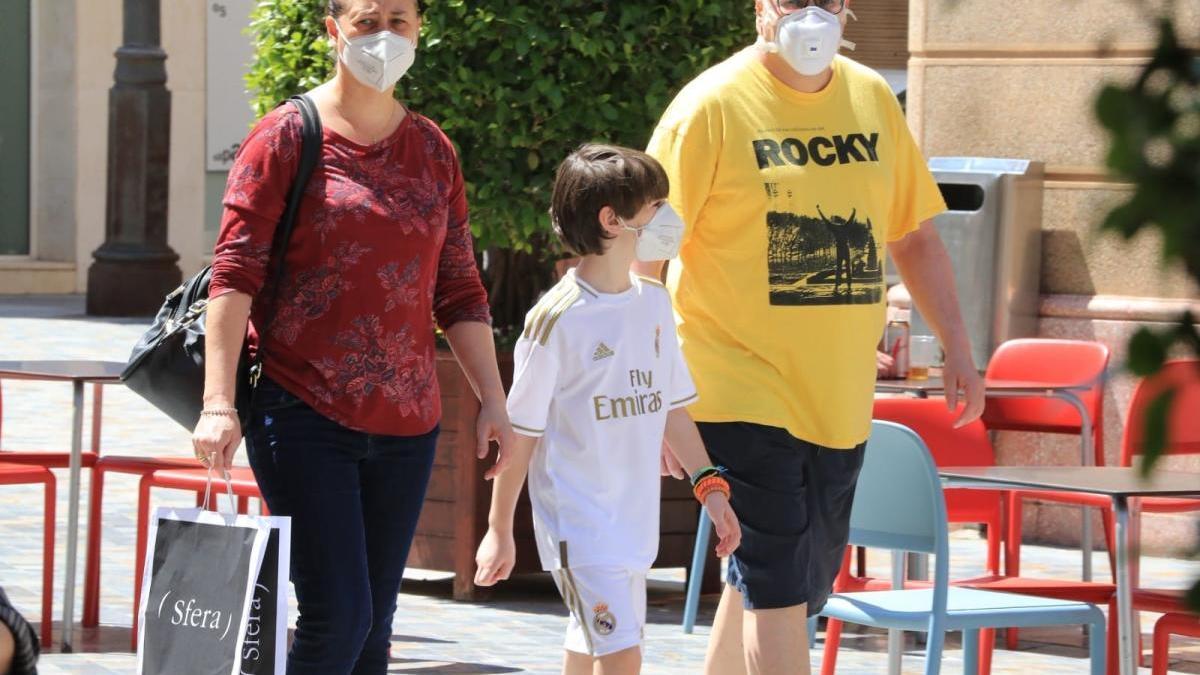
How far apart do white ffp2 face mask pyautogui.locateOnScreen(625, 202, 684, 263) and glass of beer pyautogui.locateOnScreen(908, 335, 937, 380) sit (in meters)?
3.17

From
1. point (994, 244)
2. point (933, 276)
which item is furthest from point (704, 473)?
point (994, 244)

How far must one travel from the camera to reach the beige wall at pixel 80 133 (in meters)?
23.2

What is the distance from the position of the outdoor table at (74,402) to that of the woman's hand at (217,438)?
2451 millimetres

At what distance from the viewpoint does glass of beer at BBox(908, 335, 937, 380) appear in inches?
284

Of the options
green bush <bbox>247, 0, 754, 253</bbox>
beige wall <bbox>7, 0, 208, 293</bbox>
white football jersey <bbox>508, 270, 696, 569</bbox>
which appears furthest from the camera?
beige wall <bbox>7, 0, 208, 293</bbox>

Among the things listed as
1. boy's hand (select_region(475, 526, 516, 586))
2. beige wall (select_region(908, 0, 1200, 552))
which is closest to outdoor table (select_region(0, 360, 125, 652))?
boy's hand (select_region(475, 526, 516, 586))

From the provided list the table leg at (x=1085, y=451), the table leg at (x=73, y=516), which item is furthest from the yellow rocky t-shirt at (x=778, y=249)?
the table leg at (x=1085, y=451)

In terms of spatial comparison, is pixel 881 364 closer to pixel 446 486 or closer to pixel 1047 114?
pixel 446 486

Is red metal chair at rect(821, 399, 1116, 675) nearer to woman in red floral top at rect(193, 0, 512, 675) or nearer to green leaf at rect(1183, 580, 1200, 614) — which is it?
woman in red floral top at rect(193, 0, 512, 675)

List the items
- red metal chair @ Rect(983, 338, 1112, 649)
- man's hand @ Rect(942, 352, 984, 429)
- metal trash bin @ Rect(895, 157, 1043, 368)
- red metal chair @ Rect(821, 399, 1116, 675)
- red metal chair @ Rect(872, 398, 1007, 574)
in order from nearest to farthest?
man's hand @ Rect(942, 352, 984, 429) → red metal chair @ Rect(821, 399, 1116, 675) → red metal chair @ Rect(872, 398, 1007, 574) → red metal chair @ Rect(983, 338, 1112, 649) → metal trash bin @ Rect(895, 157, 1043, 368)

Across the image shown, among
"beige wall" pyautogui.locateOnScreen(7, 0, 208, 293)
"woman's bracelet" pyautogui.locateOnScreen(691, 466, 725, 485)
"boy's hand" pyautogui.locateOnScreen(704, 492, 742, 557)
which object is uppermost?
"beige wall" pyautogui.locateOnScreen(7, 0, 208, 293)

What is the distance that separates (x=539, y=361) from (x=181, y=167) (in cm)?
2038

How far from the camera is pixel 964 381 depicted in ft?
15.2

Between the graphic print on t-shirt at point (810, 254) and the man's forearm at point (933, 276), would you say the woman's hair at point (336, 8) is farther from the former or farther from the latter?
the man's forearm at point (933, 276)
